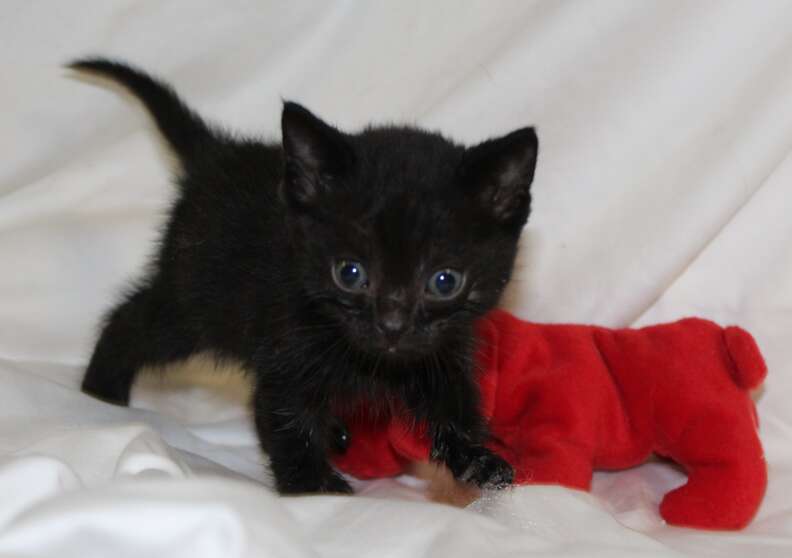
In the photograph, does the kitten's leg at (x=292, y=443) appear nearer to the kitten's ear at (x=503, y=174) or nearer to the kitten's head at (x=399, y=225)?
the kitten's head at (x=399, y=225)

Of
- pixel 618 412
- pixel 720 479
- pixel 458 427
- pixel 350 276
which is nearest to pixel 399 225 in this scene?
pixel 350 276

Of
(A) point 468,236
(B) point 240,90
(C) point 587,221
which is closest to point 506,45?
(C) point 587,221

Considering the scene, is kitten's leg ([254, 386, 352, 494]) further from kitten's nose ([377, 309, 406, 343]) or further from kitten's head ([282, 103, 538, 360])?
kitten's nose ([377, 309, 406, 343])

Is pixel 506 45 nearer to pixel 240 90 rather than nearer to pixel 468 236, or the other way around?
pixel 240 90

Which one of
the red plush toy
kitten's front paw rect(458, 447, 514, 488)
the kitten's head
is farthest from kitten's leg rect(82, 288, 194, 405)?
kitten's front paw rect(458, 447, 514, 488)

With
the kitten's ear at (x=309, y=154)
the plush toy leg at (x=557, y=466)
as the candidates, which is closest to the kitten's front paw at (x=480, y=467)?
the plush toy leg at (x=557, y=466)
